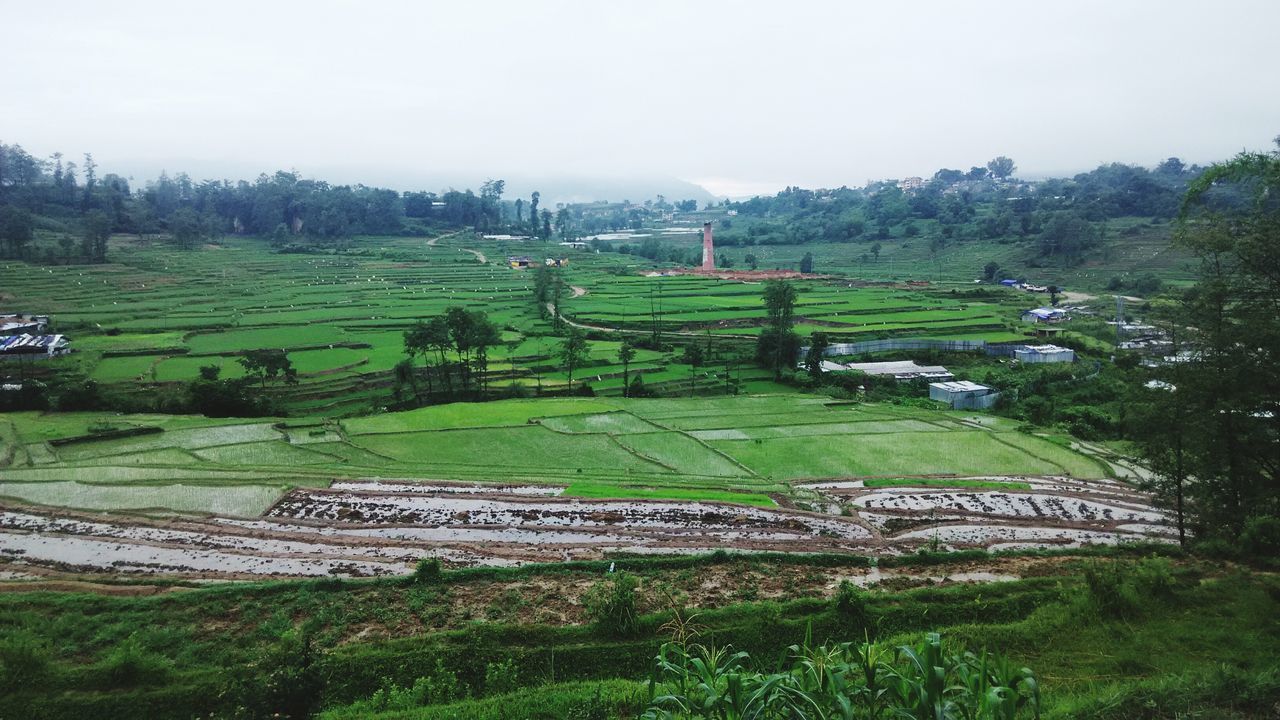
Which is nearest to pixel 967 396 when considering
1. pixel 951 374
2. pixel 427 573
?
pixel 951 374

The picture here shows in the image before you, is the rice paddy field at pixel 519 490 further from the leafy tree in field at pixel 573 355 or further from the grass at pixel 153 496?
the leafy tree in field at pixel 573 355

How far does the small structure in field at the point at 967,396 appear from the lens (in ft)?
124

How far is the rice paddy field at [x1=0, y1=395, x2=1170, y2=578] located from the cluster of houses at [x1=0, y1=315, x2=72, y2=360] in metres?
10.2

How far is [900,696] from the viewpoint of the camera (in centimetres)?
669

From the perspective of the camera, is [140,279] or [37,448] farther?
[140,279]

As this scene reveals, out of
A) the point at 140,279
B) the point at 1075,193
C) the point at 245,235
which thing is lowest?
the point at 140,279

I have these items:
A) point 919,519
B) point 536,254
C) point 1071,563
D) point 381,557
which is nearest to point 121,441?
point 381,557

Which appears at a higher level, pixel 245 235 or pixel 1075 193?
pixel 1075 193

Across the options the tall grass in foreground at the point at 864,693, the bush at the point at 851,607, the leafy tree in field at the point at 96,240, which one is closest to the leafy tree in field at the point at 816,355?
the bush at the point at 851,607

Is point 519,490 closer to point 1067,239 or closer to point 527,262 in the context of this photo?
point 527,262

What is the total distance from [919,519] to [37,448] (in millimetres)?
31541

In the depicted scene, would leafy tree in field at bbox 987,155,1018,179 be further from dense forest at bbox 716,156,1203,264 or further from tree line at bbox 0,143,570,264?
tree line at bbox 0,143,570,264

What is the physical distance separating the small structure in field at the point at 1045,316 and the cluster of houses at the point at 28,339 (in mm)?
67962

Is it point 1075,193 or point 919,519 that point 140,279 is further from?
point 1075,193
